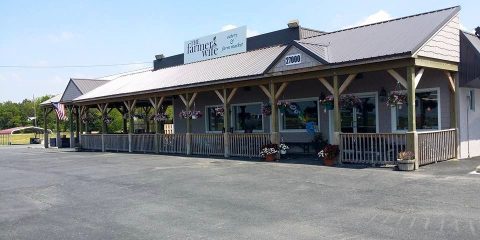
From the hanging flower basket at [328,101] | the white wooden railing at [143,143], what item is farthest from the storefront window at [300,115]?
the white wooden railing at [143,143]

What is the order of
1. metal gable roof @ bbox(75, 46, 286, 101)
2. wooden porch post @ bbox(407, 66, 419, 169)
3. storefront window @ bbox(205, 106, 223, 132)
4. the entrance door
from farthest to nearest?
storefront window @ bbox(205, 106, 223, 132)
metal gable roof @ bbox(75, 46, 286, 101)
the entrance door
wooden porch post @ bbox(407, 66, 419, 169)

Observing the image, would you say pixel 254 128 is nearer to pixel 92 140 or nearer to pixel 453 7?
pixel 453 7

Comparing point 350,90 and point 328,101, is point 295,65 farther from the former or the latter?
point 350,90

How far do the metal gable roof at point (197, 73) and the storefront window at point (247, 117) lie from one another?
209 centimetres

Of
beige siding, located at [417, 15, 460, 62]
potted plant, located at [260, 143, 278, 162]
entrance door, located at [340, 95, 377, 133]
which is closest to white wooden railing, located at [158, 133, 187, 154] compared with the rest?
potted plant, located at [260, 143, 278, 162]

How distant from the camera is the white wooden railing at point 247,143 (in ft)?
56.4

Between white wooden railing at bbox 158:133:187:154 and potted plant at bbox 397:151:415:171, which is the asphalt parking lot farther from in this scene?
white wooden railing at bbox 158:133:187:154

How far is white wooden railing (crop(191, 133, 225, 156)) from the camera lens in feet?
63.2

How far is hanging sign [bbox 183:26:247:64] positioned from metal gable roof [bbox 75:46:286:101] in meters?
0.69

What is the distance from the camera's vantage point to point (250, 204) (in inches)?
332

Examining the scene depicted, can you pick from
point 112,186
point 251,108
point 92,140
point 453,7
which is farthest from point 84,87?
point 453,7

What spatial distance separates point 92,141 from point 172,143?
28.9ft

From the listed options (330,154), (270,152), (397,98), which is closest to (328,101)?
(330,154)

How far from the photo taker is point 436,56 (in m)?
13.2
